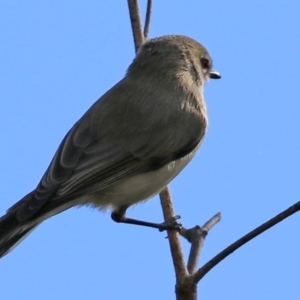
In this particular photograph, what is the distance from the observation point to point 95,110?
18.7 feet

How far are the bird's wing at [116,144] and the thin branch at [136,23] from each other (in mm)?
444

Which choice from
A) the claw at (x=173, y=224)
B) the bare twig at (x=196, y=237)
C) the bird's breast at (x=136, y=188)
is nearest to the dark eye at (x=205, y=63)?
the bird's breast at (x=136, y=188)

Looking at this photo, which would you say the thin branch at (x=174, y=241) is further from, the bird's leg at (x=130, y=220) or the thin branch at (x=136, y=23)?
the thin branch at (x=136, y=23)

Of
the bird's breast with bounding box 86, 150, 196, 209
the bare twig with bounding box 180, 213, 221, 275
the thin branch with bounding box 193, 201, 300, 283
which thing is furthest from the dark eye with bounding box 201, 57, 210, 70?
the thin branch with bounding box 193, 201, 300, 283

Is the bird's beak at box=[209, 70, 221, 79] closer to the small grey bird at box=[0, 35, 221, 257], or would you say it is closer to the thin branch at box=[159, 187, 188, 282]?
the small grey bird at box=[0, 35, 221, 257]

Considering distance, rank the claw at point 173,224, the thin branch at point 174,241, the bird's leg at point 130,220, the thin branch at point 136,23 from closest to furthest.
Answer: the thin branch at point 174,241 < the claw at point 173,224 < the bird's leg at point 130,220 < the thin branch at point 136,23

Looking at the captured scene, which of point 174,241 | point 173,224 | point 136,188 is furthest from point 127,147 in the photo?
point 174,241

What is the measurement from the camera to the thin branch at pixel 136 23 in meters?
5.49

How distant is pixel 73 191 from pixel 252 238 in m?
1.81

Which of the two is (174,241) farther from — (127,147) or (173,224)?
(127,147)

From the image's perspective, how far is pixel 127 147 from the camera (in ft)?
17.4

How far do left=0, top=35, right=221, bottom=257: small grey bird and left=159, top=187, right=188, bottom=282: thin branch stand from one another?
14cm

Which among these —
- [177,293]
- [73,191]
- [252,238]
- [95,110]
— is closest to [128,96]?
[95,110]

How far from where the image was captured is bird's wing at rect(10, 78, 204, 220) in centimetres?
504
